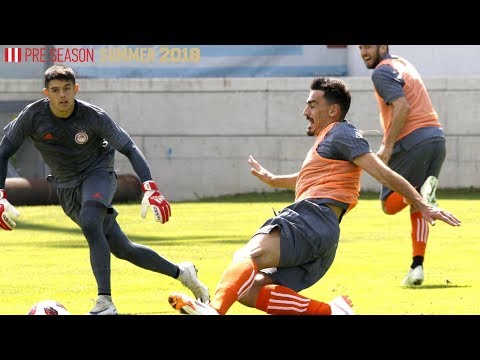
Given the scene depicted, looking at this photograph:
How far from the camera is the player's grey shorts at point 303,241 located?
7969 mm

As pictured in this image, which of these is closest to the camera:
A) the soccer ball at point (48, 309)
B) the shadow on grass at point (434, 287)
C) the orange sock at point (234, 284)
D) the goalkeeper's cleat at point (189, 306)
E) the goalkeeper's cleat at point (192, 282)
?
the goalkeeper's cleat at point (189, 306)

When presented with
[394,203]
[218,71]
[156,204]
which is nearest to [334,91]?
[156,204]

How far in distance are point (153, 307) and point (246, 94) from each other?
593 inches

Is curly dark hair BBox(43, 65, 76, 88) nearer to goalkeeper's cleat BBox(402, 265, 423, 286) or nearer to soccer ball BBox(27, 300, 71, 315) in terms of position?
soccer ball BBox(27, 300, 71, 315)

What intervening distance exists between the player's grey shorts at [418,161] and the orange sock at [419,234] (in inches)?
12.9

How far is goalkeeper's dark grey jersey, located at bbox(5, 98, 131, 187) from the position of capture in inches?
368

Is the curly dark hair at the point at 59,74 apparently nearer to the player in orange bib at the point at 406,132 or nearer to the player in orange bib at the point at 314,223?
the player in orange bib at the point at 314,223

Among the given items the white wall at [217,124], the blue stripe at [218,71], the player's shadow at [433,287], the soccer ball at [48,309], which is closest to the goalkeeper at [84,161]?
the soccer ball at [48,309]

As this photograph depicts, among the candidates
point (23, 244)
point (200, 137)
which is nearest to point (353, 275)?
point (23, 244)

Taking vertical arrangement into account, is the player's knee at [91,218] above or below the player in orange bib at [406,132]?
below

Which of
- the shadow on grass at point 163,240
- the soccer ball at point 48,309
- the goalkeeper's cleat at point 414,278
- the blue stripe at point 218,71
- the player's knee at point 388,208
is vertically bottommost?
the shadow on grass at point 163,240

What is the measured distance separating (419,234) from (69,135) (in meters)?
3.37
